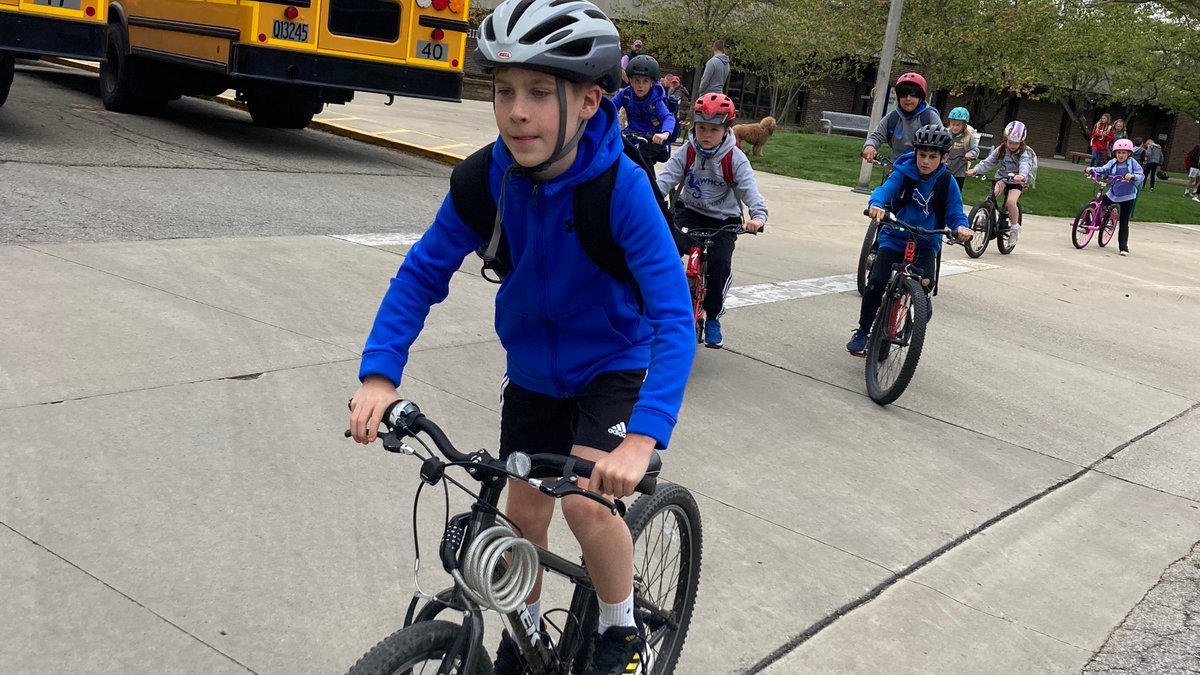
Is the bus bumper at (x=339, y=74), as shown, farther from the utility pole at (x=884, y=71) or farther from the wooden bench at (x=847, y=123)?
the wooden bench at (x=847, y=123)

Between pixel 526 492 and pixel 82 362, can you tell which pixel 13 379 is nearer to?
pixel 82 362

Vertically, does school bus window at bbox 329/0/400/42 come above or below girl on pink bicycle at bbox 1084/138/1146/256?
above

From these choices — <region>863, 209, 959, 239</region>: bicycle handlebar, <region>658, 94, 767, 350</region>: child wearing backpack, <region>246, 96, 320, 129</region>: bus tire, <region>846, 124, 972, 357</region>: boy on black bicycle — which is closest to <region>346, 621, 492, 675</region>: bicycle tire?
<region>658, 94, 767, 350</region>: child wearing backpack

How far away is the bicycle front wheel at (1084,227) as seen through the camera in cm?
1657

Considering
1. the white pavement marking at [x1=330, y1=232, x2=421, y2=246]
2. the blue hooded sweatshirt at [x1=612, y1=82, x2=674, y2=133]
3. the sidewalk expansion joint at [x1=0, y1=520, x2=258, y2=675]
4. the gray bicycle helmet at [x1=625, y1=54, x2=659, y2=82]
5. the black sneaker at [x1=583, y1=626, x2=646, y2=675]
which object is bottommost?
the sidewalk expansion joint at [x1=0, y1=520, x2=258, y2=675]

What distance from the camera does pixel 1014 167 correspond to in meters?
14.9

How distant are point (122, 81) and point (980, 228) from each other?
10.5m

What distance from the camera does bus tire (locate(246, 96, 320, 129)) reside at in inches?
593

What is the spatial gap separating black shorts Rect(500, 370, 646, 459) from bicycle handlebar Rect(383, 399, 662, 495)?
11.7 inches

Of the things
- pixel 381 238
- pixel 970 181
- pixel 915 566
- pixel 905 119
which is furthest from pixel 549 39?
pixel 970 181

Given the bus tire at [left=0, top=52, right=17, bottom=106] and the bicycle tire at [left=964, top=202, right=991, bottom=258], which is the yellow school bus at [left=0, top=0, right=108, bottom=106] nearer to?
the bus tire at [left=0, top=52, right=17, bottom=106]

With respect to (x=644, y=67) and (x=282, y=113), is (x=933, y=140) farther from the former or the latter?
(x=282, y=113)

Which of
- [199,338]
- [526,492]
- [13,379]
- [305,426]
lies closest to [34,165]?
[199,338]

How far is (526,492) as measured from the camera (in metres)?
2.84
